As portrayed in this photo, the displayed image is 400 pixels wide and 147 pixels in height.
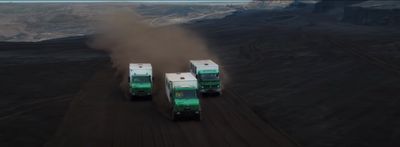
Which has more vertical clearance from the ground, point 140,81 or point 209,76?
point 140,81

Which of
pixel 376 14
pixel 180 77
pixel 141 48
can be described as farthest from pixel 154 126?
pixel 376 14

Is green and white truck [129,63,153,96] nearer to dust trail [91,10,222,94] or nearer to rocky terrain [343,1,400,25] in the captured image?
dust trail [91,10,222,94]

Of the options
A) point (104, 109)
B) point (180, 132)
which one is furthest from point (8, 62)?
point (180, 132)

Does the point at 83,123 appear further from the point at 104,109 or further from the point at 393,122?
the point at 393,122

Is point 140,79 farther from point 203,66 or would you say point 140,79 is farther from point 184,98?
point 184,98

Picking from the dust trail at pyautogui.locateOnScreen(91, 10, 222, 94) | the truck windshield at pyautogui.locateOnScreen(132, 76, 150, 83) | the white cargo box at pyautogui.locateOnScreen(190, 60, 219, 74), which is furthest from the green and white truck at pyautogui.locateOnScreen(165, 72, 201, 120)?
the dust trail at pyautogui.locateOnScreen(91, 10, 222, 94)

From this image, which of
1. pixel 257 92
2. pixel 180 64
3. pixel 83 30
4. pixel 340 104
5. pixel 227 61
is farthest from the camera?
pixel 83 30
